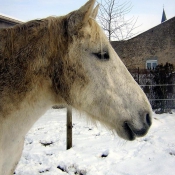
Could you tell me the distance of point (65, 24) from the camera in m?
1.89

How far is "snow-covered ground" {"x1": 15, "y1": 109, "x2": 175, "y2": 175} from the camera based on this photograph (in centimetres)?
416

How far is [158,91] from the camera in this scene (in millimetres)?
11016

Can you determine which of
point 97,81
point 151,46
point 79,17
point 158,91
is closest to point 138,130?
point 97,81

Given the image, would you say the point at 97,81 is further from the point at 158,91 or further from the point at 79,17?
the point at 158,91

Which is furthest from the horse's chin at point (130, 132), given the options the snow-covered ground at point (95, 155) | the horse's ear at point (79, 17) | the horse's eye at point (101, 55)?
the snow-covered ground at point (95, 155)

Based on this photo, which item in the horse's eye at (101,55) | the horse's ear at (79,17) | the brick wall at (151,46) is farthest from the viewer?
the brick wall at (151,46)

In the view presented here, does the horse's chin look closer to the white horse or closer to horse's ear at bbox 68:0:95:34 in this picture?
the white horse

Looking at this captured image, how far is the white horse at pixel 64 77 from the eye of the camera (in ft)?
6.01

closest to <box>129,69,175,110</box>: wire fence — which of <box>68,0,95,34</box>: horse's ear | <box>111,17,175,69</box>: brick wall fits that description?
<box>68,0,95,34</box>: horse's ear

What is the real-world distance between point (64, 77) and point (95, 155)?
138 inches

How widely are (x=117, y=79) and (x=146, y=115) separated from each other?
40 cm

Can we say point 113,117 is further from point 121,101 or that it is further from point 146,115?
point 146,115

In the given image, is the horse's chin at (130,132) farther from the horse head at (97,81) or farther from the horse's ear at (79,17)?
the horse's ear at (79,17)

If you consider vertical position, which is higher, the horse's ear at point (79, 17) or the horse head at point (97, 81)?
the horse's ear at point (79, 17)
